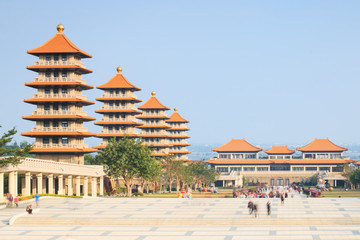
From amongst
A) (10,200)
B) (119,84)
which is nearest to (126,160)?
(119,84)

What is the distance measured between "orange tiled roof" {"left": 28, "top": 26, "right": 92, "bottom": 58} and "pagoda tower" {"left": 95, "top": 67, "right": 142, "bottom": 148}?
76.7ft

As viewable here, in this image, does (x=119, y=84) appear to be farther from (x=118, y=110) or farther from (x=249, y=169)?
(x=249, y=169)

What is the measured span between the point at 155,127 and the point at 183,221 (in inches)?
3578

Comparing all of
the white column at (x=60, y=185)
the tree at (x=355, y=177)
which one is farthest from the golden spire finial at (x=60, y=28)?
the tree at (x=355, y=177)

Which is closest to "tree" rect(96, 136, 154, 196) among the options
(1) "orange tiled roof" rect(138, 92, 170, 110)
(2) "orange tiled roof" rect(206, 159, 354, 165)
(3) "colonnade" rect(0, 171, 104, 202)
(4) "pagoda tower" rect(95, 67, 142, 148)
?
(3) "colonnade" rect(0, 171, 104, 202)

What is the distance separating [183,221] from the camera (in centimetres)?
5481

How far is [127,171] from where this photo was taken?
94438 millimetres

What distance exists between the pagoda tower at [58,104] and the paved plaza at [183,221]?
20.2 meters

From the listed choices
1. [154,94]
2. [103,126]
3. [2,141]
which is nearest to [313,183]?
[154,94]

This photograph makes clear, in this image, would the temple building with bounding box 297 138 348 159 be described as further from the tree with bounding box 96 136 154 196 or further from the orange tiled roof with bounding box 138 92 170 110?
the tree with bounding box 96 136 154 196

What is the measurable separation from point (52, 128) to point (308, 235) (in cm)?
5066

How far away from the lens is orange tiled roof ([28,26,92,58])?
9012 cm

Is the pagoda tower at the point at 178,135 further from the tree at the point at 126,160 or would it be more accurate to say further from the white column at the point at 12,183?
the white column at the point at 12,183

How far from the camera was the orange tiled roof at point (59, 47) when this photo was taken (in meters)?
90.1
